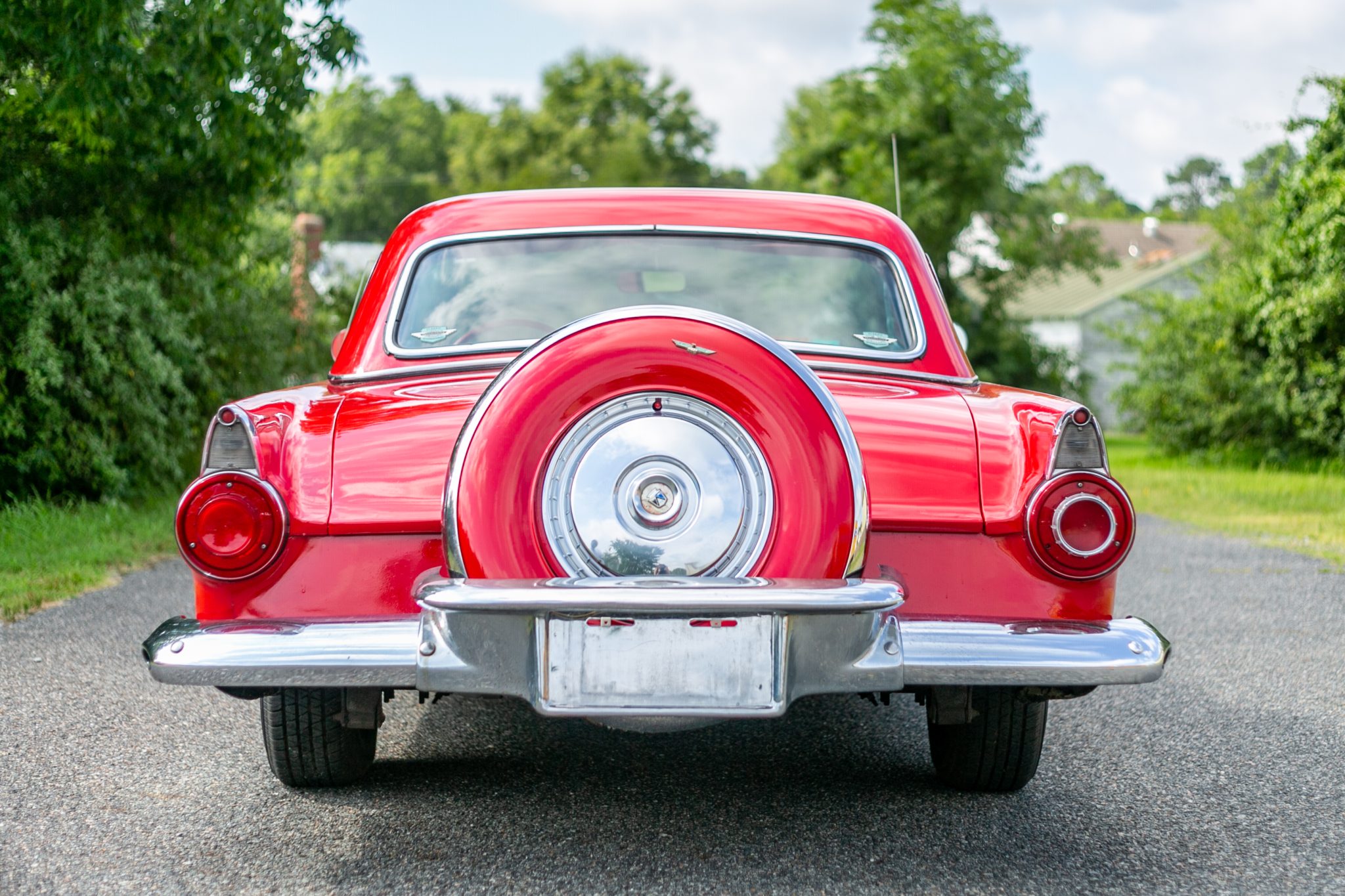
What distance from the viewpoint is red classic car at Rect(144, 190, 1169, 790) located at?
2.54 meters

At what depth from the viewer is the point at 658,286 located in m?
3.90

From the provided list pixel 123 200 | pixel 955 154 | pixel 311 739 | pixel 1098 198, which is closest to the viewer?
pixel 311 739

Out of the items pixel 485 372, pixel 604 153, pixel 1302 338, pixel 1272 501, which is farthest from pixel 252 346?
pixel 604 153

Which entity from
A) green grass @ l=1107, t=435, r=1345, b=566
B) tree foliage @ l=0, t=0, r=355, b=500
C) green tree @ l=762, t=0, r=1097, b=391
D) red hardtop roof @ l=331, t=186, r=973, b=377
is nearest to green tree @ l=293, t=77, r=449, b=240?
green tree @ l=762, t=0, r=1097, b=391

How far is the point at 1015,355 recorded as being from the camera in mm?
A: 26328

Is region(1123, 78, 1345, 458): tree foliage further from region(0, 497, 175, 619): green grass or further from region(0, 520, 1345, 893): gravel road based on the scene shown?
region(0, 497, 175, 619): green grass

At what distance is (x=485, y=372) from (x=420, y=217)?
88 cm

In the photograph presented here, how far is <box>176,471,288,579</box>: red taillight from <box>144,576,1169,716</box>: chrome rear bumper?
0.46ft

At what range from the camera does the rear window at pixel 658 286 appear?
3.76 meters

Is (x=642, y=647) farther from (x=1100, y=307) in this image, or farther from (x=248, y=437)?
(x=1100, y=307)

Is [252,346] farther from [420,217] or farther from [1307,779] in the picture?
[1307,779]

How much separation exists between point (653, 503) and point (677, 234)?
151cm

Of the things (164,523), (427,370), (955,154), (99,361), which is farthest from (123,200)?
(955,154)

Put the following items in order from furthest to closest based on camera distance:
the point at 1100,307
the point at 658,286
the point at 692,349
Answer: the point at 1100,307
the point at 658,286
the point at 692,349
